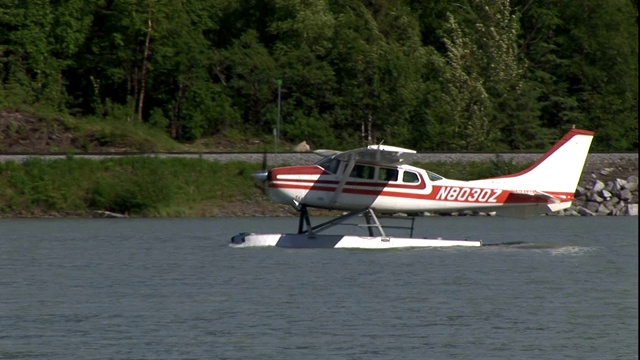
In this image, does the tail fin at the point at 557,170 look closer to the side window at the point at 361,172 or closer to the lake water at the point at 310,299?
the lake water at the point at 310,299

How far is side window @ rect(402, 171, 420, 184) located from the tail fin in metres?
1.46

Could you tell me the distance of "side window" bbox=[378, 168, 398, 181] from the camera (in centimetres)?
2097

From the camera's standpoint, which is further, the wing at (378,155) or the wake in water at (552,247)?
the wake in water at (552,247)

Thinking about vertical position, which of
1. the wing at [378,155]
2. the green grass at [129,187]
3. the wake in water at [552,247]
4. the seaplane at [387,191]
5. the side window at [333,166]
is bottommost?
the green grass at [129,187]

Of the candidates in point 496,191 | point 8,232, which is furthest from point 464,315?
point 8,232

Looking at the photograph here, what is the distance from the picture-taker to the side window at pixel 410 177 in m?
21.1

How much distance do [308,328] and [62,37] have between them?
105 feet

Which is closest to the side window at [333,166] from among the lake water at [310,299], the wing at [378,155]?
the wing at [378,155]

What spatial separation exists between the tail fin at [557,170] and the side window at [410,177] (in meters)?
1.46

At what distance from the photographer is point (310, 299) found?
15.3 meters

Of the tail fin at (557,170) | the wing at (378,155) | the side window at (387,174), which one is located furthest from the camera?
the tail fin at (557,170)

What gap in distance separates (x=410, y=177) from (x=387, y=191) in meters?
0.50

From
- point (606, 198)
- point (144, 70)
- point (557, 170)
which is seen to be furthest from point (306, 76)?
point (557, 170)

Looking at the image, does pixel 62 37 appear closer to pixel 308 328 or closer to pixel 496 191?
pixel 496 191
